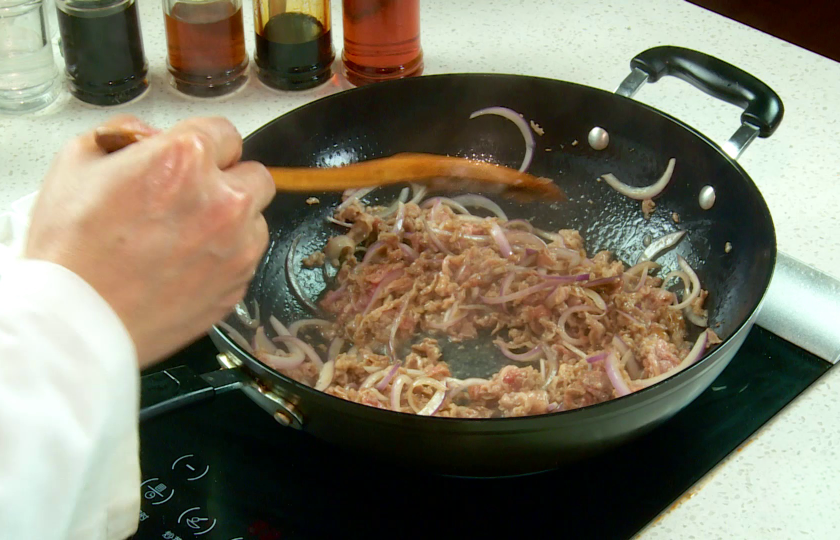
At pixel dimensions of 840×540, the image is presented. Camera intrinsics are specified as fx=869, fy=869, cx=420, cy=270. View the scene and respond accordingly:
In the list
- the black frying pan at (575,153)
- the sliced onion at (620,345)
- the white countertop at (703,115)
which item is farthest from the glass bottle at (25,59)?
the sliced onion at (620,345)

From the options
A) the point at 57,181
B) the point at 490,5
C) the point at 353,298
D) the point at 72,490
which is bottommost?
the point at 353,298

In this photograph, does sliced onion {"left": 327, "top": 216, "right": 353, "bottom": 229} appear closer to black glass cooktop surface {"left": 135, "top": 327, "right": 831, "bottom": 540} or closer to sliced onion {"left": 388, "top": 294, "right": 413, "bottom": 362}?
sliced onion {"left": 388, "top": 294, "right": 413, "bottom": 362}

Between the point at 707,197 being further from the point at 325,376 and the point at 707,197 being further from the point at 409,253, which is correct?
the point at 325,376

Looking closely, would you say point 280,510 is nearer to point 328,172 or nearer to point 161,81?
point 328,172

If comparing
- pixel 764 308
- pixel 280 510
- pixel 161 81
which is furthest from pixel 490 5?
pixel 280 510

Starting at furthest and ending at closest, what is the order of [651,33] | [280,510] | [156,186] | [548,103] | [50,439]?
[651,33] < [548,103] < [280,510] < [156,186] < [50,439]

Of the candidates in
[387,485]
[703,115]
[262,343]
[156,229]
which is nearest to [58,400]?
[156,229]
